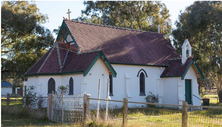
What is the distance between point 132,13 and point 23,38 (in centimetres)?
1899

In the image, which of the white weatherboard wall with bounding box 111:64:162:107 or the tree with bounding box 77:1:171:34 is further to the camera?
the tree with bounding box 77:1:171:34

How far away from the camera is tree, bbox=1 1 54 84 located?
40406mm

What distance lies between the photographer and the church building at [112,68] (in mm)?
24609

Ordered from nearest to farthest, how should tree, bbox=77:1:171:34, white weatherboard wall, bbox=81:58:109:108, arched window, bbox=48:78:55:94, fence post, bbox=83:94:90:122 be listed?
fence post, bbox=83:94:90:122
white weatherboard wall, bbox=81:58:109:108
arched window, bbox=48:78:55:94
tree, bbox=77:1:171:34

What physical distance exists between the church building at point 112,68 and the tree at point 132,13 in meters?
19.4

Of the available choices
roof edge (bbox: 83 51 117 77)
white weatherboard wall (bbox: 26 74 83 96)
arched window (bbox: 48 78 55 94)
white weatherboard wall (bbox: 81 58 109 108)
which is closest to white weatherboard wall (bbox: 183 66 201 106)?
roof edge (bbox: 83 51 117 77)

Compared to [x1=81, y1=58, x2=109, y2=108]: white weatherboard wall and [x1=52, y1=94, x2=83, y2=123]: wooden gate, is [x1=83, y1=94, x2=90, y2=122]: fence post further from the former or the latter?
[x1=81, y1=58, x2=109, y2=108]: white weatherboard wall

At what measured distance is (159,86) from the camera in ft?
96.3

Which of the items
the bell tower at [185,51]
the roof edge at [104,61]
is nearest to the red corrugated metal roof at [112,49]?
the roof edge at [104,61]

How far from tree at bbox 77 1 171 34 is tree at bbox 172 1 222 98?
9183 mm

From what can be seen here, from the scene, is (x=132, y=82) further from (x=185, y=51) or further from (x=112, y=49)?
(x=185, y=51)

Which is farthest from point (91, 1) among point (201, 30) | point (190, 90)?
point (190, 90)

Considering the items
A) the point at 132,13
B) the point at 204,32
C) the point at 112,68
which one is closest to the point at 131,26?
the point at 132,13

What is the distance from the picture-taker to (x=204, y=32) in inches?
1537
